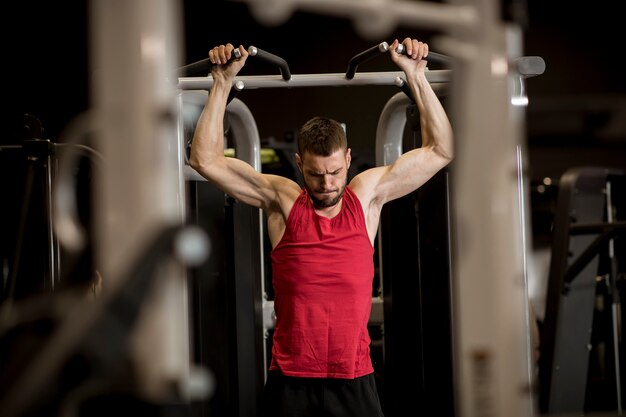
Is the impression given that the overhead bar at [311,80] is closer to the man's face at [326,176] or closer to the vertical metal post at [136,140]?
the man's face at [326,176]

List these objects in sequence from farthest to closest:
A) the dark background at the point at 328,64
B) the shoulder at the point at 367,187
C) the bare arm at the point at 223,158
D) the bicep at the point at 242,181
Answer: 1. the dark background at the point at 328,64
2. the shoulder at the point at 367,187
3. the bicep at the point at 242,181
4. the bare arm at the point at 223,158

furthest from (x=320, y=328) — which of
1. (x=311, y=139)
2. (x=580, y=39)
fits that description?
(x=580, y=39)

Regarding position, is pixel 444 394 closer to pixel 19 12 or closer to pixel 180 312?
pixel 180 312

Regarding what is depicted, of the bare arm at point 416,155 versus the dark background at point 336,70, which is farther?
the dark background at point 336,70

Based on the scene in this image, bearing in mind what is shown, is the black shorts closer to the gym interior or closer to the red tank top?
the red tank top

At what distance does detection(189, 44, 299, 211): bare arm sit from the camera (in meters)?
2.30

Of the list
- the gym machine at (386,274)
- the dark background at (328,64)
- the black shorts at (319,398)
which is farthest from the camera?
the dark background at (328,64)

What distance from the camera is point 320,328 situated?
2455 millimetres

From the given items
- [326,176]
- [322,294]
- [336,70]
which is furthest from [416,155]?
[336,70]

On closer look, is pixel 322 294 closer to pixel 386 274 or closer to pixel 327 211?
pixel 327 211

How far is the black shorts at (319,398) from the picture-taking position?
2414mm

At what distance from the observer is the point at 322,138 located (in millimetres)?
2518

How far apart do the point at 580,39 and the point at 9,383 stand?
14.8ft

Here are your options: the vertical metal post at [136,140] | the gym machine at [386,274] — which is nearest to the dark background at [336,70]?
the gym machine at [386,274]
